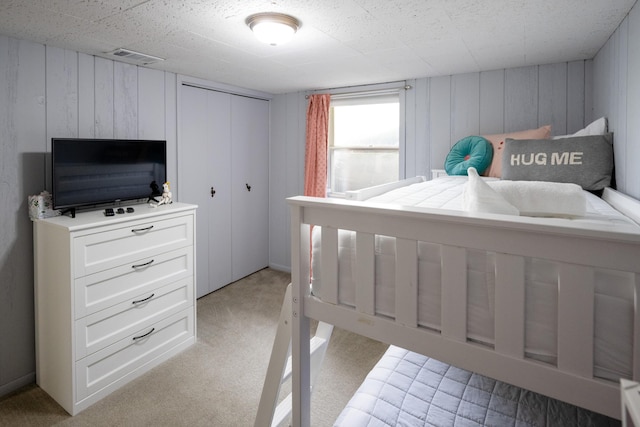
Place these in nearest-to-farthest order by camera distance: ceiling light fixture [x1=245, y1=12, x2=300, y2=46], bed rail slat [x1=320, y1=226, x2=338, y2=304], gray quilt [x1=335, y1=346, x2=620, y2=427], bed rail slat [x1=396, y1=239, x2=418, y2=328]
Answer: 1. bed rail slat [x1=396, y1=239, x2=418, y2=328]
2. bed rail slat [x1=320, y1=226, x2=338, y2=304]
3. gray quilt [x1=335, y1=346, x2=620, y2=427]
4. ceiling light fixture [x1=245, y1=12, x2=300, y2=46]

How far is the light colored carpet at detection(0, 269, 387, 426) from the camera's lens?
2.05 m

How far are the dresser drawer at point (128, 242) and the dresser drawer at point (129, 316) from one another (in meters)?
0.28

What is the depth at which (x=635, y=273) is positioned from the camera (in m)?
0.77

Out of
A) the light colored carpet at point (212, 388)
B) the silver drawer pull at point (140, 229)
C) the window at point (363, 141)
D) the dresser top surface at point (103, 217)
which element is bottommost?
the light colored carpet at point (212, 388)

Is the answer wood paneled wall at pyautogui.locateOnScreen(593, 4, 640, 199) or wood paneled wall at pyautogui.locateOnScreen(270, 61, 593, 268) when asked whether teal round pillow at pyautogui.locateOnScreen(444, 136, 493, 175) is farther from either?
wood paneled wall at pyautogui.locateOnScreen(593, 4, 640, 199)

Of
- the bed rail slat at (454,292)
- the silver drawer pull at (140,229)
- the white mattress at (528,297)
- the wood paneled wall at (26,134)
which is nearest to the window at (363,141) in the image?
the silver drawer pull at (140,229)

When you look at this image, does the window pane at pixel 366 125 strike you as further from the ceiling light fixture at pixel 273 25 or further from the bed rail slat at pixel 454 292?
the bed rail slat at pixel 454 292

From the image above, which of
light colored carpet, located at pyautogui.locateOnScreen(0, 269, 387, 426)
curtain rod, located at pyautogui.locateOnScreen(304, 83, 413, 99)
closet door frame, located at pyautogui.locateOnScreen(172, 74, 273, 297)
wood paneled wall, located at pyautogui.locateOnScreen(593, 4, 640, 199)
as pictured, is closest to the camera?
wood paneled wall, located at pyautogui.locateOnScreen(593, 4, 640, 199)

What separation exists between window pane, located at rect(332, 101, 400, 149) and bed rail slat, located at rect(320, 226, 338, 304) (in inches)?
112

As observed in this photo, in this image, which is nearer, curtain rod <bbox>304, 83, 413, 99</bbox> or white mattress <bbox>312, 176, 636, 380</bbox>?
white mattress <bbox>312, 176, 636, 380</bbox>

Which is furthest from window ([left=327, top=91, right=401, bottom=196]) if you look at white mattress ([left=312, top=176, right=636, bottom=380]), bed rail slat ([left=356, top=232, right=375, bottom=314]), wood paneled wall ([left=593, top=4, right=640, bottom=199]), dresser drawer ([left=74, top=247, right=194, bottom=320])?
bed rail slat ([left=356, top=232, right=375, bottom=314])

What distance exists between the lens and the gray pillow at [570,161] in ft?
6.92

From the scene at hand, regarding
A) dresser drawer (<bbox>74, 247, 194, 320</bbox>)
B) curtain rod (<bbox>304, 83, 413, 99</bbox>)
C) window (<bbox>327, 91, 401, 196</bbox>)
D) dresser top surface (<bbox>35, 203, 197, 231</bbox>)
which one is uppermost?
curtain rod (<bbox>304, 83, 413, 99</bbox>)

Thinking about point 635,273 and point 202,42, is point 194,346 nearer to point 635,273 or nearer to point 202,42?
point 202,42
